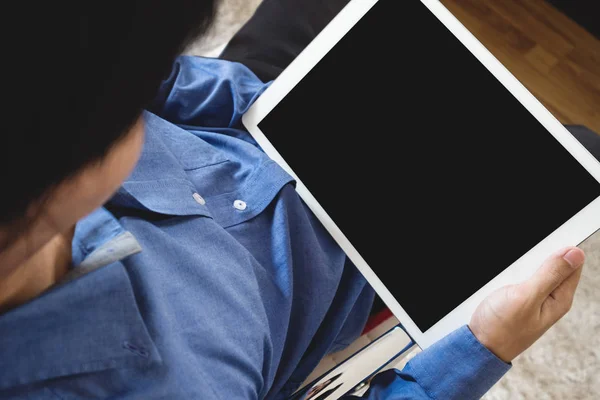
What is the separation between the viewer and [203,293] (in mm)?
485

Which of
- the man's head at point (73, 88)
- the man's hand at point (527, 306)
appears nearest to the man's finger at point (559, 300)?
the man's hand at point (527, 306)

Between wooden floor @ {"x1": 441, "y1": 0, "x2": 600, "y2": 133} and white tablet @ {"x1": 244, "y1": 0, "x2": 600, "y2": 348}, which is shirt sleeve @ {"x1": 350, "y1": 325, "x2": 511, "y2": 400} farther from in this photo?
wooden floor @ {"x1": 441, "y1": 0, "x2": 600, "y2": 133}

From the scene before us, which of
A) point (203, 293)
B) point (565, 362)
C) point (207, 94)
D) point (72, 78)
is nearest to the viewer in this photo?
point (72, 78)

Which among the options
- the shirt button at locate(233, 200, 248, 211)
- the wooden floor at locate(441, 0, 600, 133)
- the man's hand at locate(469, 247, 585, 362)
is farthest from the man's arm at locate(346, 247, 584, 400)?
the wooden floor at locate(441, 0, 600, 133)

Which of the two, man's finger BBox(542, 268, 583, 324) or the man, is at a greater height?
the man

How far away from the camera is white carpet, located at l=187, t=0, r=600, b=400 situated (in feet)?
2.91

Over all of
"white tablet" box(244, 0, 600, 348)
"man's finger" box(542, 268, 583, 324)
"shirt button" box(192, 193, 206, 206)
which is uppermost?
"shirt button" box(192, 193, 206, 206)

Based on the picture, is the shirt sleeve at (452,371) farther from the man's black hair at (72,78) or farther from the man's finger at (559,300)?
the man's black hair at (72,78)

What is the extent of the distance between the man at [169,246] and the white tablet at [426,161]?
0.09 ft

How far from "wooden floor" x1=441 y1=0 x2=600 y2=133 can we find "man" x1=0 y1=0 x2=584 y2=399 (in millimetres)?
508

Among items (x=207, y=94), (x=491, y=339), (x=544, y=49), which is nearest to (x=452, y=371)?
(x=491, y=339)

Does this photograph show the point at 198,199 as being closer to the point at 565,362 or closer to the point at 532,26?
the point at 565,362

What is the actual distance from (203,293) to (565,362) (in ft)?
2.36

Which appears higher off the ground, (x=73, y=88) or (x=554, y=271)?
(x=73, y=88)
